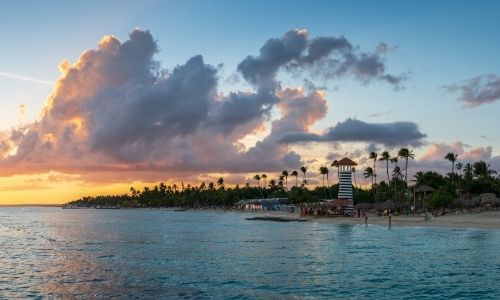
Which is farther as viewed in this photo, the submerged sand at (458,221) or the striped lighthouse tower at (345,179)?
the striped lighthouse tower at (345,179)

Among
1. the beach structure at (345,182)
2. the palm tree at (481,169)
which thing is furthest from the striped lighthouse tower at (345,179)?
the palm tree at (481,169)

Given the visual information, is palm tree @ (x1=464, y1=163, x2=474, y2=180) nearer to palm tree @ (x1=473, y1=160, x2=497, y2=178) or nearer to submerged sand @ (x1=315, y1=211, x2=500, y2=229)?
palm tree @ (x1=473, y1=160, x2=497, y2=178)

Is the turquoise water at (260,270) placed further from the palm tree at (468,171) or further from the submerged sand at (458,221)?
the palm tree at (468,171)

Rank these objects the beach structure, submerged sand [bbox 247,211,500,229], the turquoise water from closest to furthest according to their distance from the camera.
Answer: the turquoise water, submerged sand [bbox 247,211,500,229], the beach structure

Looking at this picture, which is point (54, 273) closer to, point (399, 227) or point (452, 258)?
point (452, 258)

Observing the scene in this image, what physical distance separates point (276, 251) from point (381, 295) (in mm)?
27925

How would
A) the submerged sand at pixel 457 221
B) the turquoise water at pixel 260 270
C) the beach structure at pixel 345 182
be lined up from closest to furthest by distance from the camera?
1. the turquoise water at pixel 260 270
2. the submerged sand at pixel 457 221
3. the beach structure at pixel 345 182

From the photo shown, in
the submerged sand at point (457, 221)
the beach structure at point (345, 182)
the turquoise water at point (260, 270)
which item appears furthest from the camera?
the beach structure at point (345, 182)

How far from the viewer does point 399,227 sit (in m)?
101

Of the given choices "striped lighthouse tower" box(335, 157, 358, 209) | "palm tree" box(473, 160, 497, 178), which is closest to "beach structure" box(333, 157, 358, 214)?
"striped lighthouse tower" box(335, 157, 358, 209)

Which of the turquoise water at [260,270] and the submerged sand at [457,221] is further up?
the submerged sand at [457,221]

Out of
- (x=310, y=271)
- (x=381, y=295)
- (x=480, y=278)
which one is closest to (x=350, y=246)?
(x=310, y=271)

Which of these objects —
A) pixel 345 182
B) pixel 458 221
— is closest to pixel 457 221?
pixel 458 221

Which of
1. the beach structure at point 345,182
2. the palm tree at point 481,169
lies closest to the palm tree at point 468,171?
the palm tree at point 481,169
